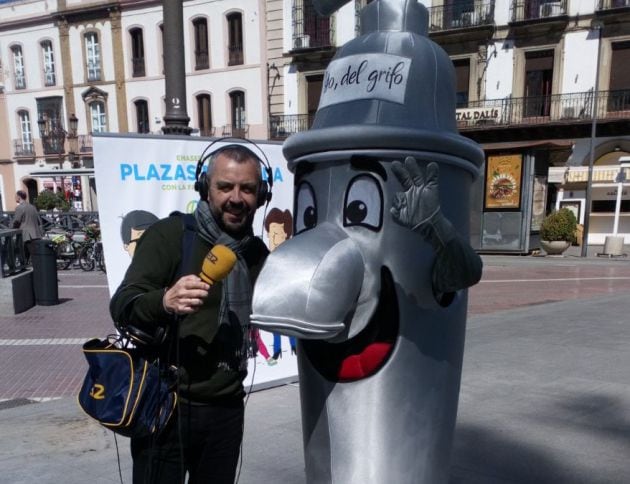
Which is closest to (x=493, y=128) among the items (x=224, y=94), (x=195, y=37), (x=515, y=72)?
(x=515, y=72)

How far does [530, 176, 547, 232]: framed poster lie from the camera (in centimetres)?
1533

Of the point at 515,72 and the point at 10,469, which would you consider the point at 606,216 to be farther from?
the point at 10,469

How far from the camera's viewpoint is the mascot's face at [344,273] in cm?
147

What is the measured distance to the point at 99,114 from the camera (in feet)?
89.1

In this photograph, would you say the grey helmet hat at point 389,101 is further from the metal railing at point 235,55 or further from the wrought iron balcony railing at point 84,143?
the wrought iron balcony railing at point 84,143

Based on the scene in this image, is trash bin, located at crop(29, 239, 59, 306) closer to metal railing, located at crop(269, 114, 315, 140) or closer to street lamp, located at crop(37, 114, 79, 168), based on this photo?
metal railing, located at crop(269, 114, 315, 140)

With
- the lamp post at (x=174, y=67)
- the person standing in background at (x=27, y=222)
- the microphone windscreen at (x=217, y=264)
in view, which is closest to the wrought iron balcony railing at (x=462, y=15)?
the person standing in background at (x=27, y=222)

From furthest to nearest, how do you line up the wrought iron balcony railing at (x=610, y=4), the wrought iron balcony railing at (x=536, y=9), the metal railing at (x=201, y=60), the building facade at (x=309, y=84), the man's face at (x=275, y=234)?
the metal railing at (x=201, y=60), the wrought iron balcony railing at (x=536, y=9), the wrought iron balcony railing at (x=610, y=4), the building facade at (x=309, y=84), the man's face at (x=275, y=234)

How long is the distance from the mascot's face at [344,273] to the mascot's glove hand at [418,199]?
0.42 ft

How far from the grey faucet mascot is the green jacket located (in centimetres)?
27

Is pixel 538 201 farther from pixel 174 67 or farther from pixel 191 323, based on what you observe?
pixel 191 323

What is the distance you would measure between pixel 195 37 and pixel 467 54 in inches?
465

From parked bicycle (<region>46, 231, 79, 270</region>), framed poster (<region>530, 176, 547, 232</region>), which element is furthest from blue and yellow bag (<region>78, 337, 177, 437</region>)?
framed poster (<region>530, 176, 547, 232</region>)

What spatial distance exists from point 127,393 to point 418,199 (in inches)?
42.8
